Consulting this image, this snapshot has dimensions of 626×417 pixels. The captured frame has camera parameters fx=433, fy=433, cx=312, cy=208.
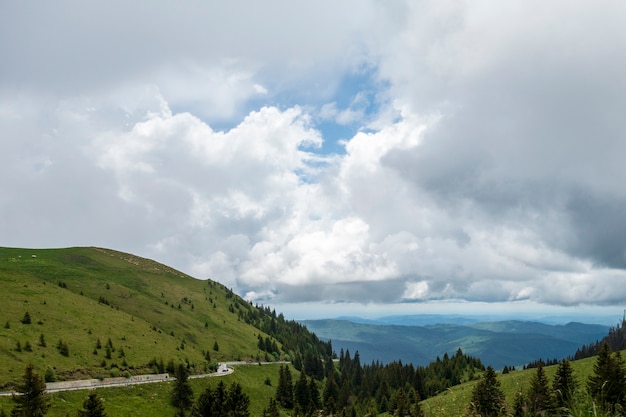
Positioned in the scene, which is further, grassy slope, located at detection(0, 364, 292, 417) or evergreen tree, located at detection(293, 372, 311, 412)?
evergreen tree, located at detection(293, 372, 311, 412)

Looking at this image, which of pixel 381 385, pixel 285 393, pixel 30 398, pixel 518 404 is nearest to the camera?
pixel 518 404

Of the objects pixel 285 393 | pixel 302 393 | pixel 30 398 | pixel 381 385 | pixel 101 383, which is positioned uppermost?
pixel 30 398

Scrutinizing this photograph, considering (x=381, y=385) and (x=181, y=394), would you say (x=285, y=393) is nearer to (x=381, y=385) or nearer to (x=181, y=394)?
(x=381, y=385)

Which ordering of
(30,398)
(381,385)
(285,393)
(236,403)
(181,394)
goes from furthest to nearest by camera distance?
(381,385) < (285,393) < (181,394) < (236,403) < (30,398)

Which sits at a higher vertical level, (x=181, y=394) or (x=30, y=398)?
(x=30, y=398)

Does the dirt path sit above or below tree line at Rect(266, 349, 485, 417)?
above

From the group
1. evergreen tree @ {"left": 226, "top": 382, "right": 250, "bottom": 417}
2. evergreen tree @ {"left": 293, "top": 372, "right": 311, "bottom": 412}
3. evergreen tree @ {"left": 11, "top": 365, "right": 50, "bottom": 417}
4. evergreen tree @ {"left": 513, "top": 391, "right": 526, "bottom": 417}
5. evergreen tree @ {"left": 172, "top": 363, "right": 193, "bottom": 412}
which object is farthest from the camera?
evergreen tree @ {"left": 293, "top": 372, "right": 311, "bottom": 412}

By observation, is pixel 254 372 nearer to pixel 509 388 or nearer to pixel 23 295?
pixel 23 295

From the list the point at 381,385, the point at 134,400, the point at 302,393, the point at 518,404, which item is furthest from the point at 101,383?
the point at 518,404

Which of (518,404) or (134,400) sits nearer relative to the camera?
(518,404)

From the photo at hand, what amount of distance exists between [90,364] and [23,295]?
44.6m

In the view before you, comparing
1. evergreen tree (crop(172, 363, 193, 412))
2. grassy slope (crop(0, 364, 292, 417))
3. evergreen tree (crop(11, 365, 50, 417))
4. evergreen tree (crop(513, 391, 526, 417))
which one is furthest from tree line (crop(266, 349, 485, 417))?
evergreen tree (crop(513, 391, 526, 417))

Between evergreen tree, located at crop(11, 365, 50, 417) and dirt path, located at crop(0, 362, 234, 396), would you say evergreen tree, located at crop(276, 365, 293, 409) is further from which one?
evergreen tree, located at crop(11, 365, 50, 417)

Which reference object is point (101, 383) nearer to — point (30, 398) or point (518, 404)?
point (30, 398)
